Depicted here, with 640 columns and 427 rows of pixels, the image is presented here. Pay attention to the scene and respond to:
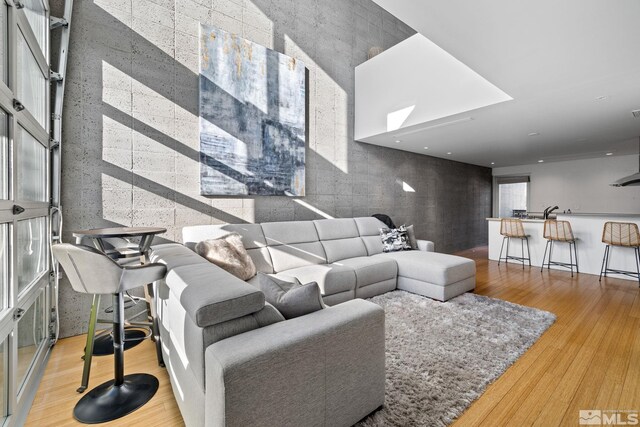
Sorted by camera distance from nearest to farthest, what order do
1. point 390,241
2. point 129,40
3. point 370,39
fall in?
point 129,40
point 390,241
point 370,39

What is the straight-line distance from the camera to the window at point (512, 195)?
816cm

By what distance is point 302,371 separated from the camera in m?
1.20

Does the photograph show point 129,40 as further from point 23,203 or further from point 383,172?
point 383,172

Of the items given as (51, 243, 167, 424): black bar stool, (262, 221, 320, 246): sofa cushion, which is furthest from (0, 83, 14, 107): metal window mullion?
(262, 221, 320, 246): sofa cushion

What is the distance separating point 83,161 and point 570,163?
9863mm

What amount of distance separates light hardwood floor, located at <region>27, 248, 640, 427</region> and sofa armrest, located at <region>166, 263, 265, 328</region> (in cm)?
82

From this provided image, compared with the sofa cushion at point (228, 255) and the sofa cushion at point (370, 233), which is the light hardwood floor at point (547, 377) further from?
the sofa cushion at point (370, 233)

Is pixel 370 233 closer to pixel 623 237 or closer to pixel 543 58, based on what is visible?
pixel 543 58

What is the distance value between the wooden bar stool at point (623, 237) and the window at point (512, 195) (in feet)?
12.9

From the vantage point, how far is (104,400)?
1713mm

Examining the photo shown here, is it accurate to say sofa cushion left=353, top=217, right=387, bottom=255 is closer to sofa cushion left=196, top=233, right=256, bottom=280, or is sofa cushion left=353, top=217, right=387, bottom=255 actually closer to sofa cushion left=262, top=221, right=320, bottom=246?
sofa cushion left=262, top=221, right=320, bottom=246

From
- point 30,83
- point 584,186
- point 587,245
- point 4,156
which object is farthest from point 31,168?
point 584,186

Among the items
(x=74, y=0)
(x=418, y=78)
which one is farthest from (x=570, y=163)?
(x=74, y=0)

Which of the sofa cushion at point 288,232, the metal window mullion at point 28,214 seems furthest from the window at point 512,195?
the metal window mullion at point 28,214
